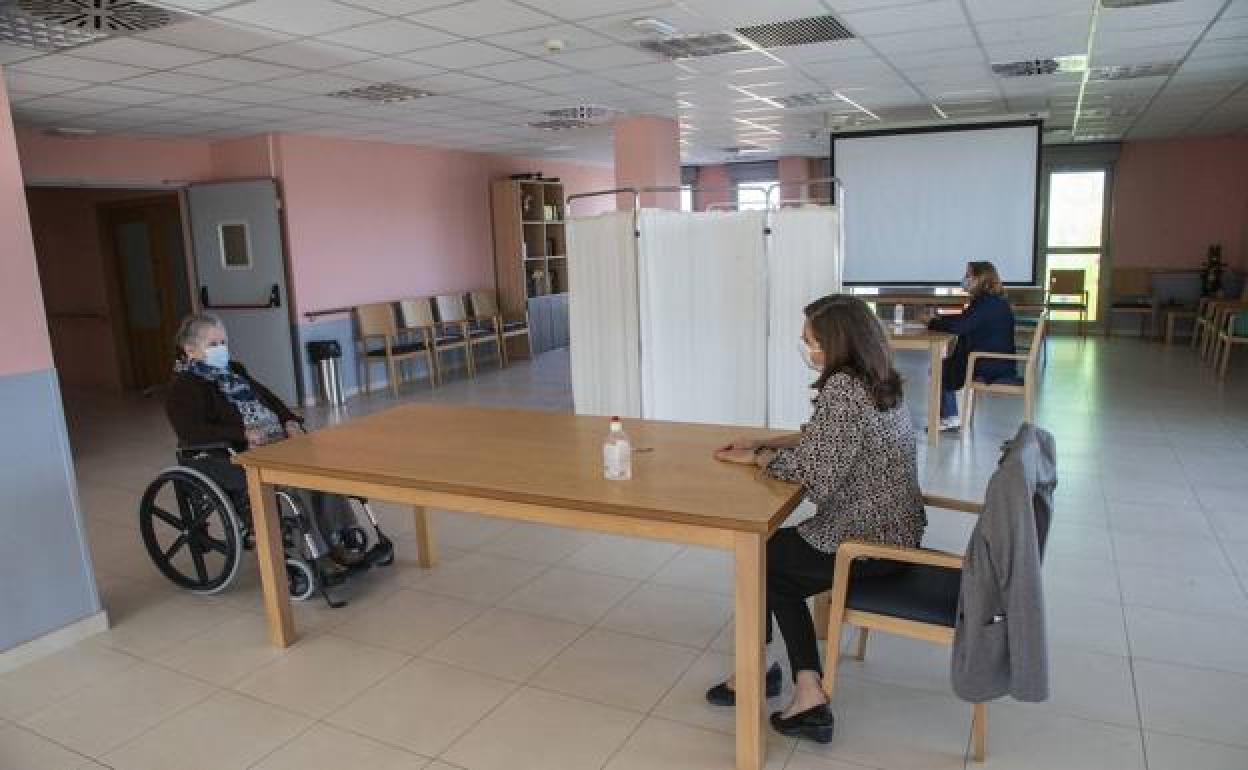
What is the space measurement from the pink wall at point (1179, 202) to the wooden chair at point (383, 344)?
950 cm

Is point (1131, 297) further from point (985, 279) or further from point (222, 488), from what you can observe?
point (222, 488)

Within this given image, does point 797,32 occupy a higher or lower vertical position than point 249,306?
higher

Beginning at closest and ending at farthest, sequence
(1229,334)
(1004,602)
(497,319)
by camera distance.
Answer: (1004,602) → (1229,334) → (497,319)

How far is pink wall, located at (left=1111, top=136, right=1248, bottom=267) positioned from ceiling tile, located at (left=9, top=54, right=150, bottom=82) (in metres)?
11.6

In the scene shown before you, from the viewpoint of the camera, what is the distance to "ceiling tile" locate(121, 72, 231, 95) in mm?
5066

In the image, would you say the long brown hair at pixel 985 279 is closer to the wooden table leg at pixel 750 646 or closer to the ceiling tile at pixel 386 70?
the ceiling tile at pixel 386 70

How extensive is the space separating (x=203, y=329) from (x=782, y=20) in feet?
11.2

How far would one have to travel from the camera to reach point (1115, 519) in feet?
13.2

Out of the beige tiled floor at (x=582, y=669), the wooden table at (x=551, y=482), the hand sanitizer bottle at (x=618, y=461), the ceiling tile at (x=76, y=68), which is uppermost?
the ceiling tile at (x=76, y=68)

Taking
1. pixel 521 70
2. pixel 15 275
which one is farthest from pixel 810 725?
pixel 521 70

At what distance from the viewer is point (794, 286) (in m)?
4.62

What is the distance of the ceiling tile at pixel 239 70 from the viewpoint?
15.8ft

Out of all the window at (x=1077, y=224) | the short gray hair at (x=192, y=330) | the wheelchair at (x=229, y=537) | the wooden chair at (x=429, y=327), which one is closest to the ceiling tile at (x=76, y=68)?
the short gray hair at (x=192, y=330)

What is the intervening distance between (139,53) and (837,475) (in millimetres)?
4491
